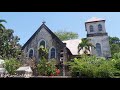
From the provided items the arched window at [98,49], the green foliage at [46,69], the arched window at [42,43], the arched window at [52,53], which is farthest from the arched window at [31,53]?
the arched window at [98,49]

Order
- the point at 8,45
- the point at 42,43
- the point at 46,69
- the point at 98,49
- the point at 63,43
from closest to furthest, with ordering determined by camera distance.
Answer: the point at 46,69
the point at 63,43
the point at 42,43
the point at 98,49
the point at 8,45

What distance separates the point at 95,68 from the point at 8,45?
1508 centimetres

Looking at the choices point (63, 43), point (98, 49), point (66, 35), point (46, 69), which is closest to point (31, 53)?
point (63, 43)

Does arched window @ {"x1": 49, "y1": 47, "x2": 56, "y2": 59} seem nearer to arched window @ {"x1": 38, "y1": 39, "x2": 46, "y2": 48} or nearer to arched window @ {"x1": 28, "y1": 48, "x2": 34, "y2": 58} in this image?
arched window @ {"x1": 38, "y1": 39, "x2": 46, "y2": 48}

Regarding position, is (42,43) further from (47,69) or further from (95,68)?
(95,68)

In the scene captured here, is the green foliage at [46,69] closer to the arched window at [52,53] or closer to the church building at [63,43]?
the arched window at [52,53]

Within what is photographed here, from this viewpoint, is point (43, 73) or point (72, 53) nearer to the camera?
point (43, 73)

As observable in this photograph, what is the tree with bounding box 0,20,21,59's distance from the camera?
26.2 metres

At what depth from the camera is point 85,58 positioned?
18625 mm

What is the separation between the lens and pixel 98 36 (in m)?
24.6

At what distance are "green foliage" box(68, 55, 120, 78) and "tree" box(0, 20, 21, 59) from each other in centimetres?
928
